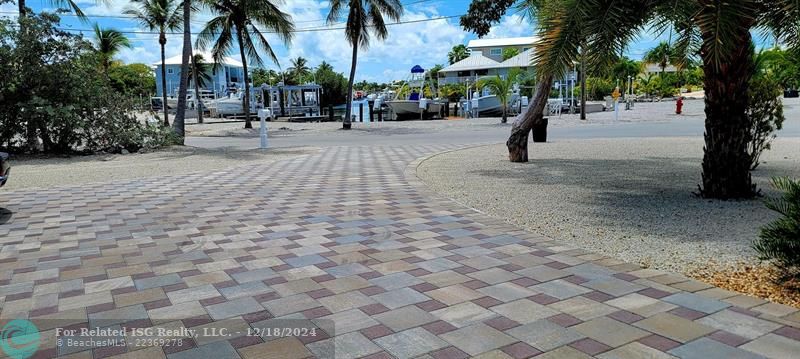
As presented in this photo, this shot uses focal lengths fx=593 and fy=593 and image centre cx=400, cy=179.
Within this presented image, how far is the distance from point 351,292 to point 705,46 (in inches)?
201

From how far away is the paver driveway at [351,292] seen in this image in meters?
3.29

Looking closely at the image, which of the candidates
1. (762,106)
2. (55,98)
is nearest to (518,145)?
(762,106)

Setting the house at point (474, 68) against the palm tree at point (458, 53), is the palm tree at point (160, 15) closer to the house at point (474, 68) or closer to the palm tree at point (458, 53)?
the house at point (474, 68)

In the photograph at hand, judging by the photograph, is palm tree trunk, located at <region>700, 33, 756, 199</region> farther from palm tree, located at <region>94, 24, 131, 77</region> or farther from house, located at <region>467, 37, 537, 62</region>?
house, located at <region>467, 37, 537, 62</region>

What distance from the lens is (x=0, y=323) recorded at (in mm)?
3688

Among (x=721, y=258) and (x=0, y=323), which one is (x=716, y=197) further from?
(x=0, y=323)

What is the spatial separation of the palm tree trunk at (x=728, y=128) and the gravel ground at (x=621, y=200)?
27 centimetres

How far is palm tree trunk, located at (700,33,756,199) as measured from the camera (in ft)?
24.7

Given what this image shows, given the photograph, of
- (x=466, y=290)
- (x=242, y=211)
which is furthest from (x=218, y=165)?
(x=466, y=290)

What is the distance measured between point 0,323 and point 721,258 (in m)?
5.40

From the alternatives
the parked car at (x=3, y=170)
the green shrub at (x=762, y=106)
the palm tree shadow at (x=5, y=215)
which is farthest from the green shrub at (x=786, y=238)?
the parked car at (x=3, y=170)

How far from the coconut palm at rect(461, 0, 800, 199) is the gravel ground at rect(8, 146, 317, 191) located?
8067mm

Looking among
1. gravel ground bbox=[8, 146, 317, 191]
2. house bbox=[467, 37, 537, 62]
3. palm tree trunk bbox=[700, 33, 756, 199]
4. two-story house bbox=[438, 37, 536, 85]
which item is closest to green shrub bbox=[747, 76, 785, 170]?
palm tree trunk bbox=[700, 33, 756, 199]

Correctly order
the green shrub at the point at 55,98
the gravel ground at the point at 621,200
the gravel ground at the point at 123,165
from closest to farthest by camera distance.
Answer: the gravel ground at the point at 621,200 → the gravel ground at the point at 123,165 → the green shrub at the point at 55,98
